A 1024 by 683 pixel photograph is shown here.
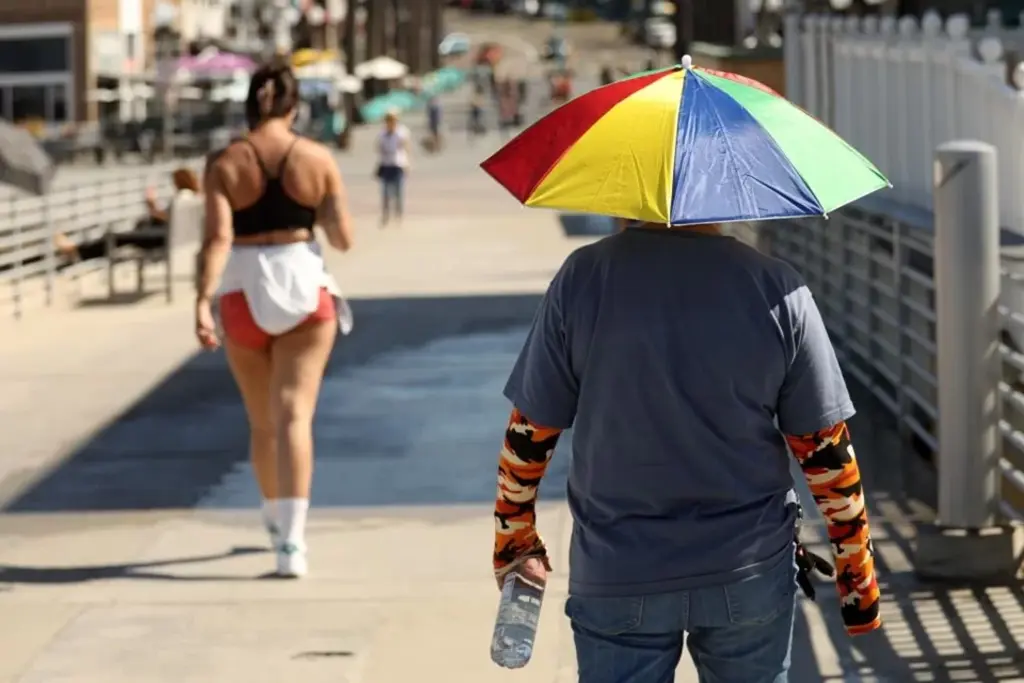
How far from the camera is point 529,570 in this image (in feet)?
12.1

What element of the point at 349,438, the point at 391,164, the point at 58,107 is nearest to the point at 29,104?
the point at 58,107

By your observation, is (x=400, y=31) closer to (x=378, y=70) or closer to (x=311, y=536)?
(x=378, y=70)

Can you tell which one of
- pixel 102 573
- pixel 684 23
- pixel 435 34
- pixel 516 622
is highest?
pixel 435 34

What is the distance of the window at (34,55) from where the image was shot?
198 feet

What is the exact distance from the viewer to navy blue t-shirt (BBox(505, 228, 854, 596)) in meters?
3.47

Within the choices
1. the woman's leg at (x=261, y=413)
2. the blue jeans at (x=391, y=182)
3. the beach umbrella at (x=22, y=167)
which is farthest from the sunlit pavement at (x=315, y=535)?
the blue jeans at (x=391, y=182)

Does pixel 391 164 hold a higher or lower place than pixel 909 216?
lower

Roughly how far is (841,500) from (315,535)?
4541 mm

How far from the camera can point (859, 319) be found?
11.3 meters

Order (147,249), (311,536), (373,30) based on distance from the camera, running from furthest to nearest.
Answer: (373,30)
(147,249)
(311,536)

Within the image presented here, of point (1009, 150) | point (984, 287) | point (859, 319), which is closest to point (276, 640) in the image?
point (984, 287)

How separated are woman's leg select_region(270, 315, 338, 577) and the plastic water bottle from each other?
11.0 feet

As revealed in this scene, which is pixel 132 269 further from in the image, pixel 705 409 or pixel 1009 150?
pixel 705 409

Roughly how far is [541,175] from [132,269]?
643 inches
